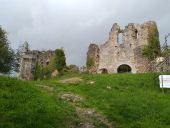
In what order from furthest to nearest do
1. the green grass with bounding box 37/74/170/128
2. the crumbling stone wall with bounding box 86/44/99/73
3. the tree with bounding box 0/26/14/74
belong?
the crumbling stone wall with bounding box 86/44/99/73, the tree with bounding box 0/26/14/74, the green grass with bounding box 37/74/170/128

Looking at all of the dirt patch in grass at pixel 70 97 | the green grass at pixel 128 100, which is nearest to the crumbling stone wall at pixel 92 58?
the green grass at pixel 128 100

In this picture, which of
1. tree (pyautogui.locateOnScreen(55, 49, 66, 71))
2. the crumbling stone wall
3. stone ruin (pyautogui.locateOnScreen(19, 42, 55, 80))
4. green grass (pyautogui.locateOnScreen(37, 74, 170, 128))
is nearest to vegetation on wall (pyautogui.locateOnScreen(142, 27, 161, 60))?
→ the crumbling stone wall

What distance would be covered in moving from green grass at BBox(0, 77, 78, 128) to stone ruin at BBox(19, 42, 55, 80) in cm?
3049

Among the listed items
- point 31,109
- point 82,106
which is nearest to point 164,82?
point 82,106

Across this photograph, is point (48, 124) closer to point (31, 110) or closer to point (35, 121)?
point (35, 121)

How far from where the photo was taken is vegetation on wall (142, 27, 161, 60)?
156ft

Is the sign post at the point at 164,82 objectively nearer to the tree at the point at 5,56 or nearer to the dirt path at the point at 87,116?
the dirt path at the point at 87,116

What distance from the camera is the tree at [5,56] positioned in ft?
129

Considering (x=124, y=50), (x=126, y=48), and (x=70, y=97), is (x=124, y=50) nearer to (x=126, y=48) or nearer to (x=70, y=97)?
(x=126, y=48)

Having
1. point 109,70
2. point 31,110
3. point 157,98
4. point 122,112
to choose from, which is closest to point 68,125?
point 31,110

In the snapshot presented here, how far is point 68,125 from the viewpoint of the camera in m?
15.7

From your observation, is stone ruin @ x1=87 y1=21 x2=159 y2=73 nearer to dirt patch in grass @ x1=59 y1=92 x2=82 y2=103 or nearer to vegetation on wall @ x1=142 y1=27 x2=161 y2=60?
vegetation on wall @ x1=142 y1=27 x2=161 y2=60

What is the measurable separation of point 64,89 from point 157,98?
514 cm

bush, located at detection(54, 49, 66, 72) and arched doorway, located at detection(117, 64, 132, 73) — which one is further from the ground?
bush, located at detection(54, 49, 66, 72)
